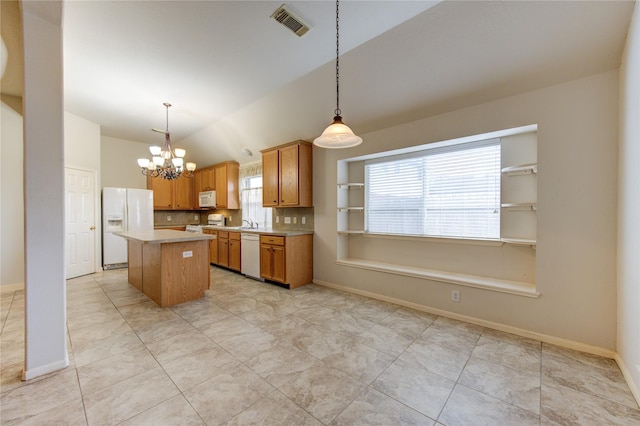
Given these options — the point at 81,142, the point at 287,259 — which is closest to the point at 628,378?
the point at 287,259

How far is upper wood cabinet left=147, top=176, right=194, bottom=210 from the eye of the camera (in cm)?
656

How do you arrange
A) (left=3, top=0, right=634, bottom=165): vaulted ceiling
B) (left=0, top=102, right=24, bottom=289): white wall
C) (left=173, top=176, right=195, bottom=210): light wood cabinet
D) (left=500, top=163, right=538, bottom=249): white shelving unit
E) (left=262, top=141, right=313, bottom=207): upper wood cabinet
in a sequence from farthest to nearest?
(left=173, top=176, right=195, bottom=210): light wood cabinet, (left=262, top=141, right=313, bottom=207): upper wood cabinet, (left=0, top=102, right=24, bottom=289): white wall, (left=500, top=163, right=538, bottom=249): white shelving unit, (left=3, top=0, right=634, bottom=165): vaulted ceiling

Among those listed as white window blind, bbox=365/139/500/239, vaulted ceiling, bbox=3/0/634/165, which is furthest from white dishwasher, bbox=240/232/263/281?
vaulted ceiling, bbox=3/0/634/165

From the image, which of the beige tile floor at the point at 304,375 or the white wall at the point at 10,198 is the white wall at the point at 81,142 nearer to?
the white wall at the point at 10,198

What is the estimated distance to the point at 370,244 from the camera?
4.10 m

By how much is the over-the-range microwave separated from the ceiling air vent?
4.90 metres

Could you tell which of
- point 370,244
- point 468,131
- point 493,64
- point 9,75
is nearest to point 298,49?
point 493,64

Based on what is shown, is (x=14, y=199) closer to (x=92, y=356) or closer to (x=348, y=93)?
(x=92, y=356)

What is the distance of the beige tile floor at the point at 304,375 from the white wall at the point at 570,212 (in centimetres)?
26

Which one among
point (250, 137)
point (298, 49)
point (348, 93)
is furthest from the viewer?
point (250, 137)

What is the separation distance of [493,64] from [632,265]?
1.97 metres

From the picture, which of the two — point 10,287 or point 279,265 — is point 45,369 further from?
point 10,287

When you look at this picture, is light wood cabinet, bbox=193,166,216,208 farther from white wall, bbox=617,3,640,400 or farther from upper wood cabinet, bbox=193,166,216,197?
white wall, bbox=617,3,640,400

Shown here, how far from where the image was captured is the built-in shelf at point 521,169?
256 centimetres
